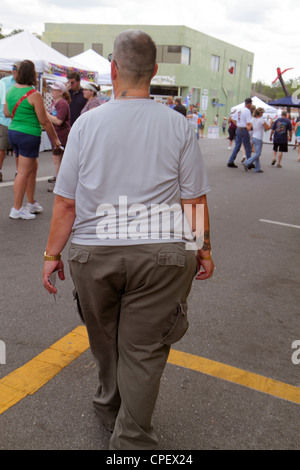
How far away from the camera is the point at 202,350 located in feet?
11.0

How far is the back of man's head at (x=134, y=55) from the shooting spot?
1993mm

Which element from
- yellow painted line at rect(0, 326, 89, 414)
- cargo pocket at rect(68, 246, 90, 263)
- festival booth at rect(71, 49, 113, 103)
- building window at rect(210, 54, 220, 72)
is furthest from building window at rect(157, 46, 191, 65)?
cargo pocket at rect(68, 246, 90, 263)

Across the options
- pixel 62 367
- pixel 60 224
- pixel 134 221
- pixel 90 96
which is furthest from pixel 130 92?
pixel 90 96

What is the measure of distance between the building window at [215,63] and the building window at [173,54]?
5248mm

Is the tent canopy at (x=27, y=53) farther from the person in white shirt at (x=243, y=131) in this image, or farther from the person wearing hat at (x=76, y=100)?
the person in white shirt at (x=243, y=131)

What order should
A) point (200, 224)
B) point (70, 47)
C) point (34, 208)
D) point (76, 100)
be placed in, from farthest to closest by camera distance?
point (70, 47)
point (76, 100)
point (34, 208)
point (200, 224)

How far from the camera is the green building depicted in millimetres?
43562

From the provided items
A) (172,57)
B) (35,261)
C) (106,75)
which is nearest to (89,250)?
(35,261)

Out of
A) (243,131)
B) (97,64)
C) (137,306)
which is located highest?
(97,64)

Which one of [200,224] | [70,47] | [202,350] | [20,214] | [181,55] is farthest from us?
[70,47]

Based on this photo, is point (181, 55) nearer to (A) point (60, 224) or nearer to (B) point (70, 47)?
(B) point (70, 47)

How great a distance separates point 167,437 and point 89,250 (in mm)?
1072

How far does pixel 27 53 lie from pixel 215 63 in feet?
125
